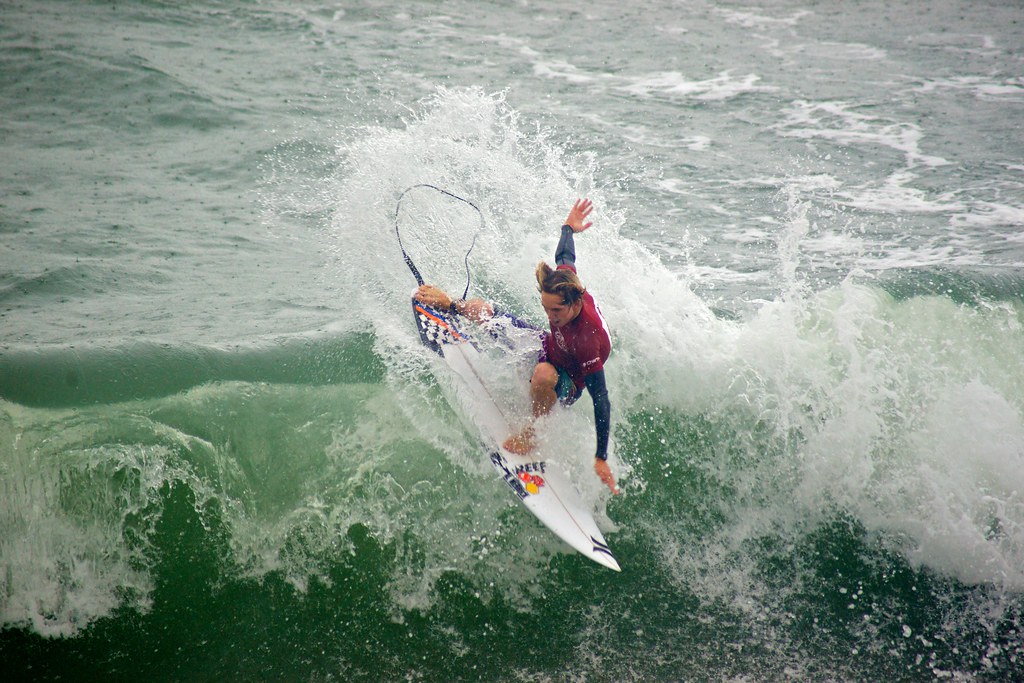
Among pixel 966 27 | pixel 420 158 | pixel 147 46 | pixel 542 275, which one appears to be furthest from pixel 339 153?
pixel 966 27

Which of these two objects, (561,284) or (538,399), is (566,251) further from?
(538,399)

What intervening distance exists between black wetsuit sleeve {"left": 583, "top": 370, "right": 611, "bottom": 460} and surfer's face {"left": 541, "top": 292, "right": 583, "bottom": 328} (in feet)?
1.36

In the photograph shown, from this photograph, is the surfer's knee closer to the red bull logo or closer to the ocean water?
the ocean water

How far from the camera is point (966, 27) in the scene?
1499 centimetres

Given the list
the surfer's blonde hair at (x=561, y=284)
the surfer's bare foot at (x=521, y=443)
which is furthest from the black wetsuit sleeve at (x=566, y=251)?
the surfer's bare foot at (x=521, y=443)

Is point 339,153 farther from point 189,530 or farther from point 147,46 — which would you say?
point 189,530

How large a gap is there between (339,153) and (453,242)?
3.77 metres

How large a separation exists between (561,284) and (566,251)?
799 millimetres

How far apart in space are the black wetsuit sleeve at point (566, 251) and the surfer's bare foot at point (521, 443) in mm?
1153

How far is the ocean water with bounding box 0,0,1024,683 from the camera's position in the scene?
417 cm

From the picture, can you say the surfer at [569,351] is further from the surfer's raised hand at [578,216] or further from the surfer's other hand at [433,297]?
the surfer's other hand at [433,297]

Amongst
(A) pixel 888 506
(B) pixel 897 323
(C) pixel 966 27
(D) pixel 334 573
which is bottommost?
(D) pixel 334 573

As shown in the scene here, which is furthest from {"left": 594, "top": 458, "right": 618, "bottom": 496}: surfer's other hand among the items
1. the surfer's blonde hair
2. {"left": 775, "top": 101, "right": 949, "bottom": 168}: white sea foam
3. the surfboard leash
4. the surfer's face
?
{"left": 775, "top": 101, "right": 949, "bottom": 168}: white sea foam

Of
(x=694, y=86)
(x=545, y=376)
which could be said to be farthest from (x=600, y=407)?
(x=694, y=86)
